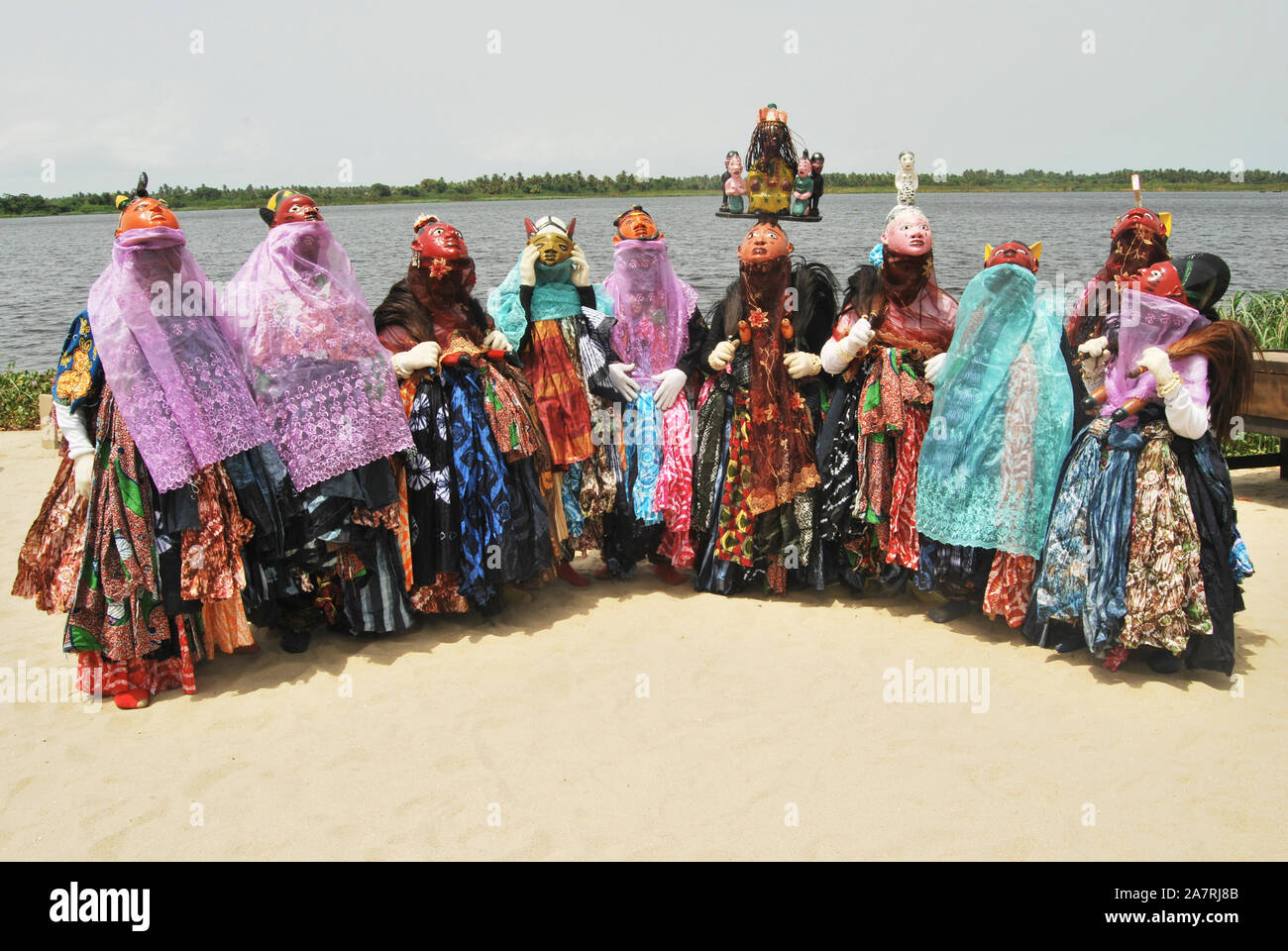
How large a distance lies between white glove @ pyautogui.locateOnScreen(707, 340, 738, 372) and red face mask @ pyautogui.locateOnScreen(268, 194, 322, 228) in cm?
190

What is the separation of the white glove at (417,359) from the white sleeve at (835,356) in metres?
1.81

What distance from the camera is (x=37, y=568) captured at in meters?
3.66

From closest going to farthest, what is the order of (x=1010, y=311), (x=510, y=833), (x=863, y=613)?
(x=510, y=833)
(x=1010, y=311)
(x=863, y=613)

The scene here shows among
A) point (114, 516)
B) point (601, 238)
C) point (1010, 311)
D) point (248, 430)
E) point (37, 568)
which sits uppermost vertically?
point (601, 238)

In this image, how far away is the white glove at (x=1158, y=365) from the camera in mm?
3527

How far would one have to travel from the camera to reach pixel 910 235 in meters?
4.14

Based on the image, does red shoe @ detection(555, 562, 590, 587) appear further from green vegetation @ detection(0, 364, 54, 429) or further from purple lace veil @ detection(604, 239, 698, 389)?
green vegetation @ detection(0, 364, 54, 429)

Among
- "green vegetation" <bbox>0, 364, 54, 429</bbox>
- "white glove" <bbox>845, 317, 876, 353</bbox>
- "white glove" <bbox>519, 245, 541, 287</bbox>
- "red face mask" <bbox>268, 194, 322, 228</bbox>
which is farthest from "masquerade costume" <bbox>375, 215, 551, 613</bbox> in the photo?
"green vegetation" <bbox>0, 364, 54, 429</bbox>

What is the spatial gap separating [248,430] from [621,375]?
176cm

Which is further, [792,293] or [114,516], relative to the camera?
[792,293]

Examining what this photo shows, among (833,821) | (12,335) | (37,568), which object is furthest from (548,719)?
(12,335)

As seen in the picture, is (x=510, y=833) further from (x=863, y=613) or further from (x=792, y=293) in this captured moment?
(x=792, y=293)

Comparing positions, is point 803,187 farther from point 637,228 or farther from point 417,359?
point 417,359

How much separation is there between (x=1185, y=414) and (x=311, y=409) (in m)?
3.49
